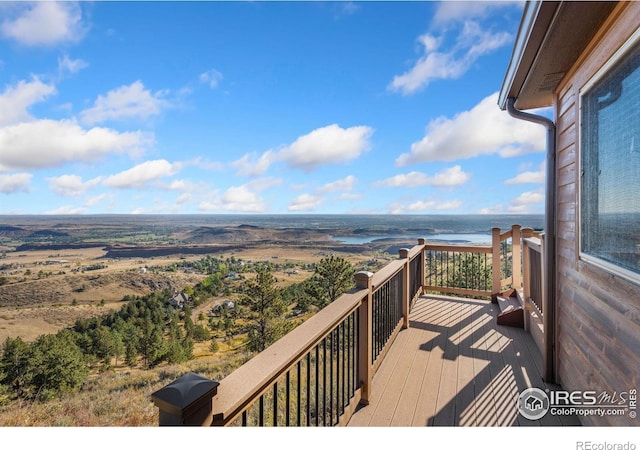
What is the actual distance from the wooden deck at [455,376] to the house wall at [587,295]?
0.45 metres

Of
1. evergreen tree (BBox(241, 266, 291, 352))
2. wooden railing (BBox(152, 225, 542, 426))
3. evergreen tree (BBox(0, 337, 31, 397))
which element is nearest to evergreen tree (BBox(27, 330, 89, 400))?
evergreen tree (BBox(0, 337, 31, 397))

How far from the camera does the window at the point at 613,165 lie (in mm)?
1361

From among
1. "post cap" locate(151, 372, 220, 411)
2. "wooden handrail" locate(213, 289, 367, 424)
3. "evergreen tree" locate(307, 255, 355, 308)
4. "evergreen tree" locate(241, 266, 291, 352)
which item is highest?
"post cap" locate(151, 372, 220, 411)

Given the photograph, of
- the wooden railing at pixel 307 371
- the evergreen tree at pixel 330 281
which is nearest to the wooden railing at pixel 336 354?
the wooden railing at pixel 307 371

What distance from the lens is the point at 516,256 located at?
4695 mm

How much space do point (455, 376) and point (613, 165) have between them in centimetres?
206

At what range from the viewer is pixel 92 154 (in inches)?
1297

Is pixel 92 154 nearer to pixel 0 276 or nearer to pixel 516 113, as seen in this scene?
pixel 0 276

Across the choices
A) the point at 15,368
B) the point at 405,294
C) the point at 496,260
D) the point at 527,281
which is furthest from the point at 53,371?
the point at 527,281

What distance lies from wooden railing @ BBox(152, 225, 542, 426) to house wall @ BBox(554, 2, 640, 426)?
4.16 feet

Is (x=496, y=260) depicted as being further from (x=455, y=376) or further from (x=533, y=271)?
(x=455, y=376)

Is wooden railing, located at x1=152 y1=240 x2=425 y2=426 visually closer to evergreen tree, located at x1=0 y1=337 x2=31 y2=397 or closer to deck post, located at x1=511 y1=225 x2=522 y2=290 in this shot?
deck post, located at x1=511 y1=225 x2=522 y2=290

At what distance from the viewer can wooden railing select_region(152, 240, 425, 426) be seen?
0.77 m

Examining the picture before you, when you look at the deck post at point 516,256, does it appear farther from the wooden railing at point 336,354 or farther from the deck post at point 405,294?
the deck post at point 405,294
